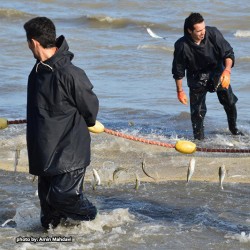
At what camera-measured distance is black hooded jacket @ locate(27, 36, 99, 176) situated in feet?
19.7

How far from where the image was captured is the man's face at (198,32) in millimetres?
9242

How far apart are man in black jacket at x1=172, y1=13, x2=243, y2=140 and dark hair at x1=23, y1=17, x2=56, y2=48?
3.47 meters

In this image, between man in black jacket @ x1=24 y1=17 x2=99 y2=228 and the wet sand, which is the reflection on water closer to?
the wet sand

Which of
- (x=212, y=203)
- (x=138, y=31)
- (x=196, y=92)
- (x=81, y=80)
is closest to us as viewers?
(x=81, y=80)

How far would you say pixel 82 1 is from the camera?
85.2 feet

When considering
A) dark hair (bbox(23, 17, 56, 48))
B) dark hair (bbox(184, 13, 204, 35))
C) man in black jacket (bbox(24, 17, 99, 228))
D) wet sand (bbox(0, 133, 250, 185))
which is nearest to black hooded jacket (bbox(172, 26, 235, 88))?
dark hair (bbox(184, 13, 204, 35))

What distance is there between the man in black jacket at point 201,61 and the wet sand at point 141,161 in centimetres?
79

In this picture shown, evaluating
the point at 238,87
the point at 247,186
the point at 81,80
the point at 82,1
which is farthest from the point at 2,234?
the point at 82,1

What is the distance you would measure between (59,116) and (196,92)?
441 cm

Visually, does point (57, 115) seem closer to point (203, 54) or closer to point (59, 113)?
point (59, 113)

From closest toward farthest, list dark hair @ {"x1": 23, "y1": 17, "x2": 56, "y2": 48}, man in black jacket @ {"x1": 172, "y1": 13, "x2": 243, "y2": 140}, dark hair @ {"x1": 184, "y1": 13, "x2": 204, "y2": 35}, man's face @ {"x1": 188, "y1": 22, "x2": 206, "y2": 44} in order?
dark hair @ {"x1": 23, "y1": 17, "x2": 56, "y2": 48}
dark hair @ {"x1": 184, "y1": 13, "x2": 204, "y2": 35}
man's face @ {"x1": 188, "y1": 22, "x2": 206, "y2": 44}
man in black jacket @ {"x1": 172, "y1": 13, "x2": 243, "y2": 140}

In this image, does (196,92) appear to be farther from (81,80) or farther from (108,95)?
(81,80)

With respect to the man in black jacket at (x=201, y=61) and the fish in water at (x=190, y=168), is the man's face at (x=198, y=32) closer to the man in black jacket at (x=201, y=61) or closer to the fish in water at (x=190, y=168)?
the man in black jacket at (x=201, y=61)

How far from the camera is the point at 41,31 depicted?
5.92 m
